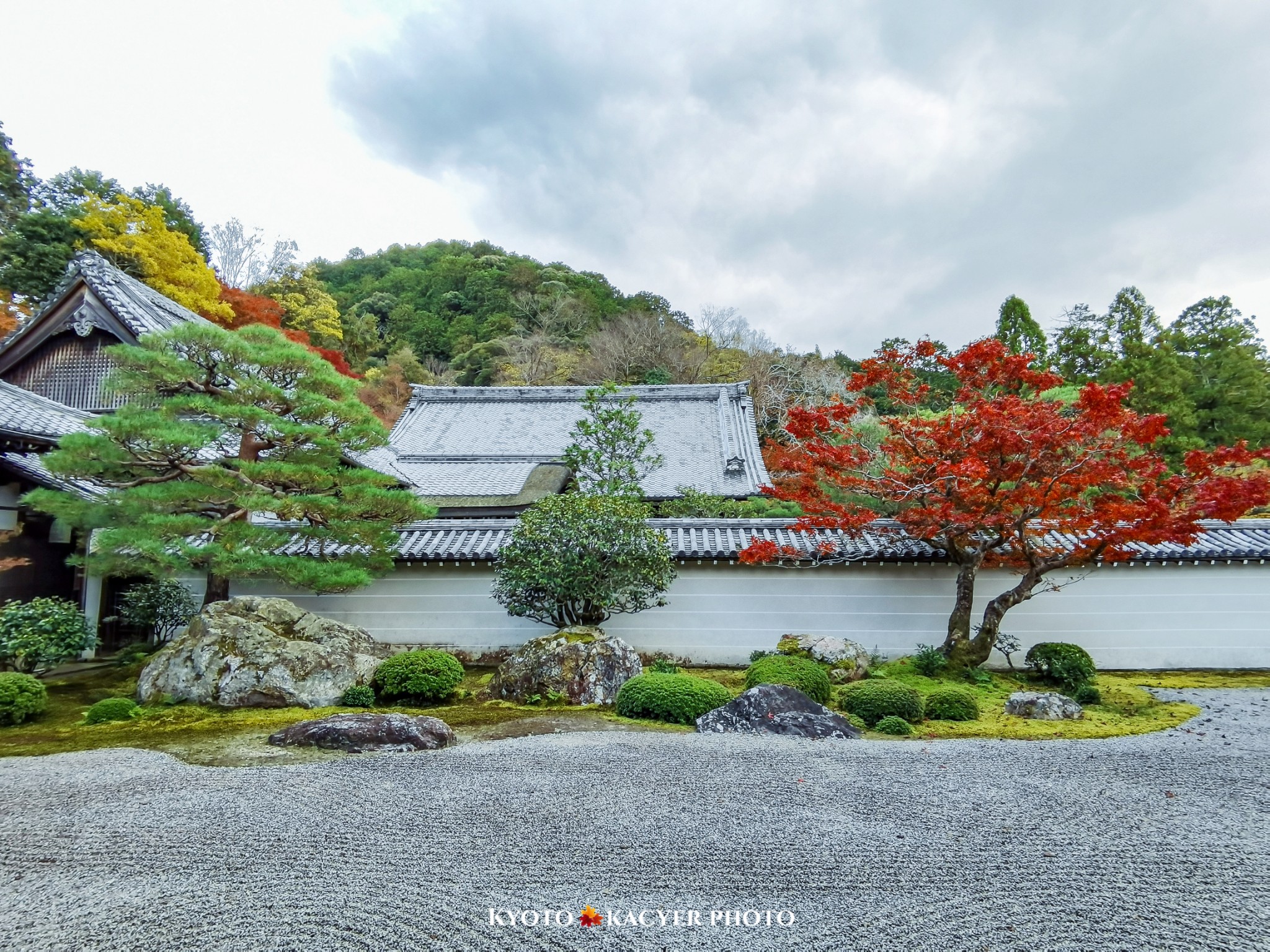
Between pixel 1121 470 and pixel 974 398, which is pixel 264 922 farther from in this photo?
pixel 1121 470

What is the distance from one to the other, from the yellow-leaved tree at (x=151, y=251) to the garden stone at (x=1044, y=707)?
883 inches

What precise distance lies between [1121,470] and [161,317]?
55.4ft

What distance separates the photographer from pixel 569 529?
29.9 feet

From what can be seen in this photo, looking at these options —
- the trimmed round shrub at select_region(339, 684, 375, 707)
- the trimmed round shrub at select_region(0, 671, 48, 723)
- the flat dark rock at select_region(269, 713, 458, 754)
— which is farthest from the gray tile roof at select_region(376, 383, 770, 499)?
the flat dark rock at select_region(269, 713, 458, 754)

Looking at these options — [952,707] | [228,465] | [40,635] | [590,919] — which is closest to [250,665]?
[40,635]

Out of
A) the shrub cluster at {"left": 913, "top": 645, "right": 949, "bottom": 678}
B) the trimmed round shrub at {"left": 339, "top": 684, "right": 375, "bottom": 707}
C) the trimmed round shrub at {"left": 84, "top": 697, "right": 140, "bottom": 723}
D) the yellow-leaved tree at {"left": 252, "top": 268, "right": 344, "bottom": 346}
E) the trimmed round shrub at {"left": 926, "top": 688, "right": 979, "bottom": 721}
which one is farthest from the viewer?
the yellow-leaved tree at {"left": 252, "top": 268, "right": 344, "bottom": 346}

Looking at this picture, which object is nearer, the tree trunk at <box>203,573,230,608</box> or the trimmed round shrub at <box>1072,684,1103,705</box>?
the trimmed round shrub at <box>1072,684,1103,705</box>

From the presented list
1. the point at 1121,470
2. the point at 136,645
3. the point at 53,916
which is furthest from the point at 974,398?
the point at 136,645

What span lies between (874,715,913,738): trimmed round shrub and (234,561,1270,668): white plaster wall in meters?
3.92

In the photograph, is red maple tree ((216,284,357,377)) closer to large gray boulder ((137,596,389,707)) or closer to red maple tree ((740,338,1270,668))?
large gray boulder ((137,596,389,707))

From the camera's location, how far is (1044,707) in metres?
7.26

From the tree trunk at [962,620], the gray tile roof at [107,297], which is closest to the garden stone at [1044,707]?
the tree trunk at [962,620]

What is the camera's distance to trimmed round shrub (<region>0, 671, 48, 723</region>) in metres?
6.66

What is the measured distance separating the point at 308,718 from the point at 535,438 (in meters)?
14.1
